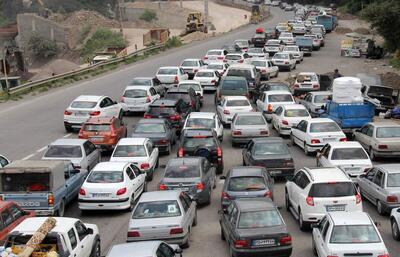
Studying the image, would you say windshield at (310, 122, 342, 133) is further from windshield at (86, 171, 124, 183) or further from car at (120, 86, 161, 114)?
car at (120, 86, 161, 114)

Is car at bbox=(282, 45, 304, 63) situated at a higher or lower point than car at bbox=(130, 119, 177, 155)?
higher

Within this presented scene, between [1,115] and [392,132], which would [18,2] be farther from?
[392,132]

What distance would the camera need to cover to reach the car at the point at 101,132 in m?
27.5

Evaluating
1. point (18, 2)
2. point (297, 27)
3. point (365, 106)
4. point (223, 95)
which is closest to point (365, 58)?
point (297, 27)

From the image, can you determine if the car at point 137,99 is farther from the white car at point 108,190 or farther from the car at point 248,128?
the white car at point 108,190

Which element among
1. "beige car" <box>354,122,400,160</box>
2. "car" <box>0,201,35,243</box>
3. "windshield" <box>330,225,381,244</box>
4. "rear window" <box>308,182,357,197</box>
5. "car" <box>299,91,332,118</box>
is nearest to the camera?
"windshield" <box>330,225,381,244</box>

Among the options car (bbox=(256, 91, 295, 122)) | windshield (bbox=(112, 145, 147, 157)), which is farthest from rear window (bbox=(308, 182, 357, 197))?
car (bbox=(256, 91, 295, 122))

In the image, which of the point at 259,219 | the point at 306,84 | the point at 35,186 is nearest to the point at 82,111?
the point at 35,186

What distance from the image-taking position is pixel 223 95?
37906 millimetres

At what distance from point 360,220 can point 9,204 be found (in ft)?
25.6

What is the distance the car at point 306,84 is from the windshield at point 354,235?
2828 centimetres

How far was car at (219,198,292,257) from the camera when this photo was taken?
597 inches

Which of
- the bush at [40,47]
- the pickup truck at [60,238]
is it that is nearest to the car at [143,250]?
the pickup truck at [60,238]

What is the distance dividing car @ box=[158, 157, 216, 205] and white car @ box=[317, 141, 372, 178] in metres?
4.09
